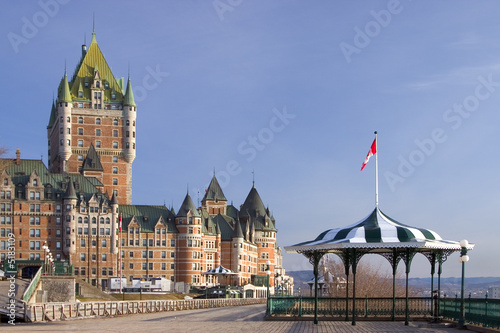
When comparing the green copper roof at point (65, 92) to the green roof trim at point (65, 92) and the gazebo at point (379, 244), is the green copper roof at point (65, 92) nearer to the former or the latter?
the green roof trim at point (65, 92)

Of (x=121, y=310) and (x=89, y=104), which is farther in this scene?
(x=89, y=104)

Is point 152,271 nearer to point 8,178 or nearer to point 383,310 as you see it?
point 8,178

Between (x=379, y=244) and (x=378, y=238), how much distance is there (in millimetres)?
636

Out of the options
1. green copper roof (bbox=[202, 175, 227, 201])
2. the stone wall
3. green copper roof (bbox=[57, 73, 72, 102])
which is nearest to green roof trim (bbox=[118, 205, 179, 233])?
green copper roof (bbox=[202, 175, 227, 201])

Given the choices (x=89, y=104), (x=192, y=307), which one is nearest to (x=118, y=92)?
(x=89, y=104)

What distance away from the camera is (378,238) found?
38.6 metres

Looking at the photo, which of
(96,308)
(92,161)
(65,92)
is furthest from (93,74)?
(96,308)

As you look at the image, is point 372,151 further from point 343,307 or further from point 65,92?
point 65,92

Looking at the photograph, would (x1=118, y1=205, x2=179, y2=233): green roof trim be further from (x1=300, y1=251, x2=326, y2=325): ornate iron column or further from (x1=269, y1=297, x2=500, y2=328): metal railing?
(x1=300, y1=251, x2=326, y2=325): ornate iron column

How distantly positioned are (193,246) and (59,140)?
31.3 metres

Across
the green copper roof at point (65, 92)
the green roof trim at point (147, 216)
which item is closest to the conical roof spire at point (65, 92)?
the green copper roof at point (65, 92)

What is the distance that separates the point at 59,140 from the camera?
149625mm

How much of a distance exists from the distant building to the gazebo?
274ft

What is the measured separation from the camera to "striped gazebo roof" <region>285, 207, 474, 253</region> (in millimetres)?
38125
